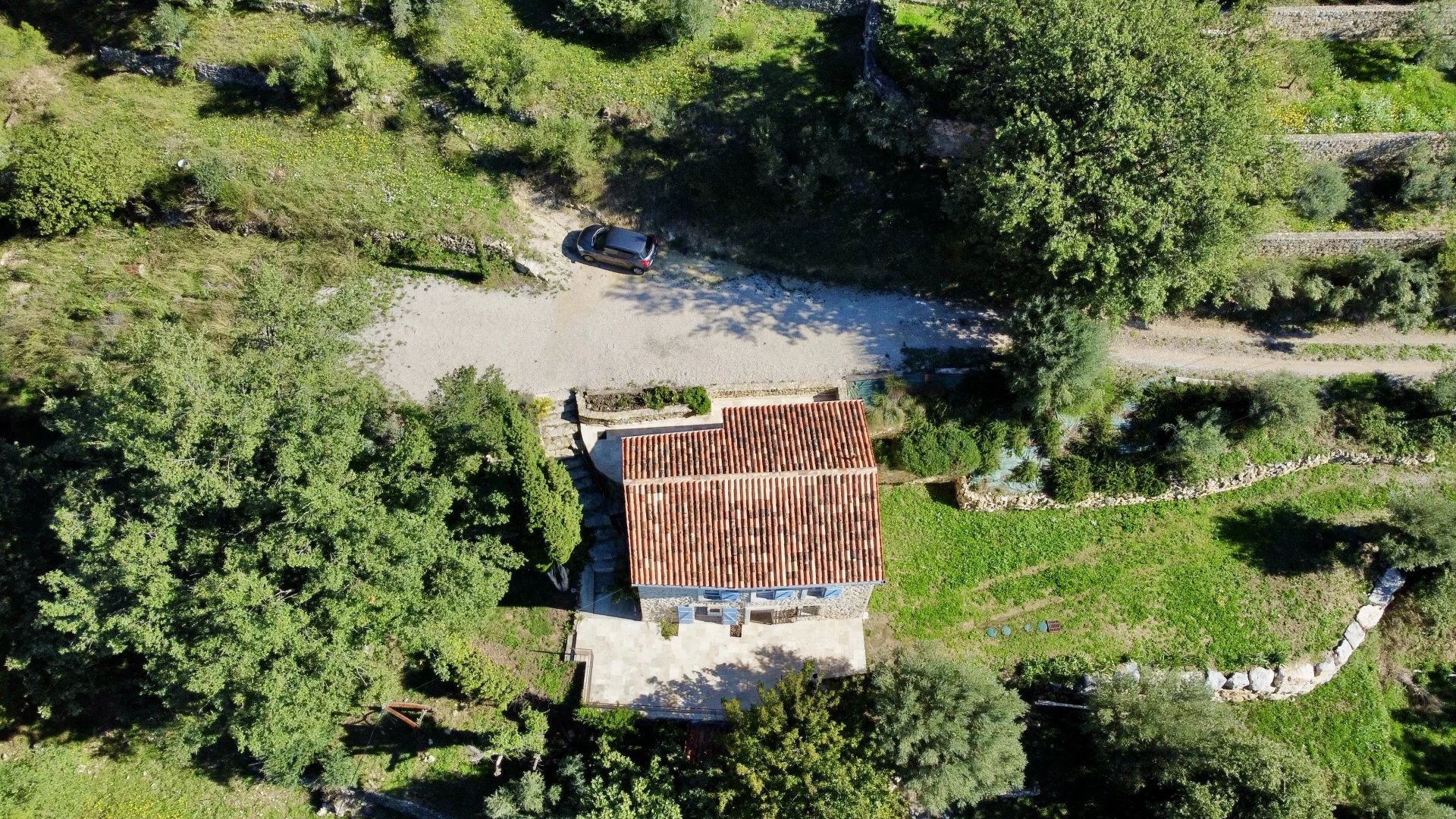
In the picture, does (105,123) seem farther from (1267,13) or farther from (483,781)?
(1267,13)

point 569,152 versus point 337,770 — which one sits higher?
point 569,152

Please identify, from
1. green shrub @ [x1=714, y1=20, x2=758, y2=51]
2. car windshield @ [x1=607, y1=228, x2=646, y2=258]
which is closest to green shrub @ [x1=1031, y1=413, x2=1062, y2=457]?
car windshield @ [x1=607, y1=228, x2=646, y2=258]

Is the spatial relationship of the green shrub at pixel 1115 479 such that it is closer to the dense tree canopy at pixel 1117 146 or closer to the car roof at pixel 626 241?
the dense tree canopy at pixel 1117 146

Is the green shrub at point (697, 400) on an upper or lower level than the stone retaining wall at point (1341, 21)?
lower

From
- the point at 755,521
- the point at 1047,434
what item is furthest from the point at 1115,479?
the point at 755,521

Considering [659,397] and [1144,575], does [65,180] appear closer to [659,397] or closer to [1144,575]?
[659,397]

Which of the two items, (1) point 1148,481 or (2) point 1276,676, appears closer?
(2) point 1276,676

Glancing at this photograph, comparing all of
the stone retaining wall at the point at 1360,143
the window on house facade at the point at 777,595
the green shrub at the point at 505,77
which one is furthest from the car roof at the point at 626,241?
the stone retaining wall at the point at 1360,143

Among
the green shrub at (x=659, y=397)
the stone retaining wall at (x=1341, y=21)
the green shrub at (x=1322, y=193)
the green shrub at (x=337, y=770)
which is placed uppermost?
the stone retaining wall at (x=1341, y=21)
